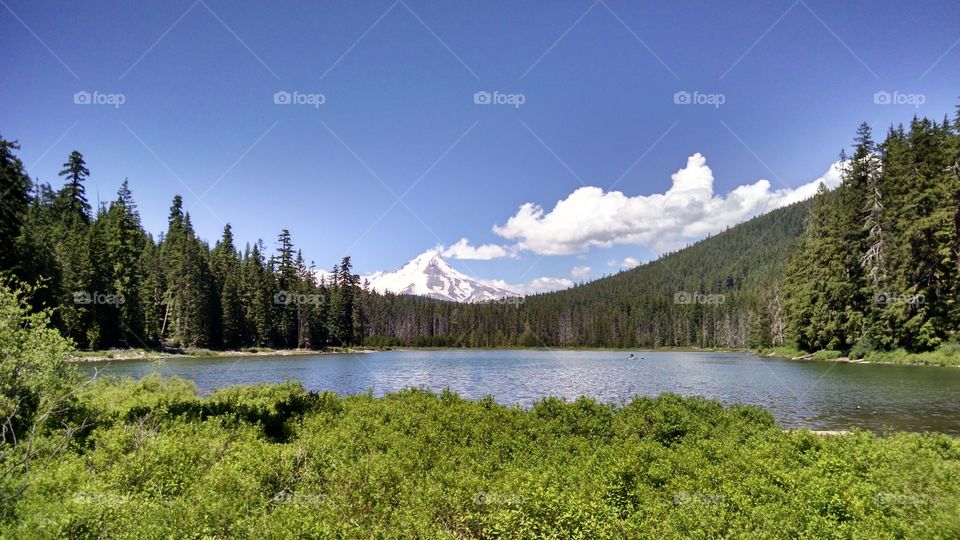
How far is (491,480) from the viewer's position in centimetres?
978

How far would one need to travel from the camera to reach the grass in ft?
24.2

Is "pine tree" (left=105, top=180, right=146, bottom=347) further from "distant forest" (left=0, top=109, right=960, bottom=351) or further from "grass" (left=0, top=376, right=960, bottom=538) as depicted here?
"grass" (left=0, top=376, right=960, bottom=538)

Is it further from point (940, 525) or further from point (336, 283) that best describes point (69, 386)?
point (336, 283)

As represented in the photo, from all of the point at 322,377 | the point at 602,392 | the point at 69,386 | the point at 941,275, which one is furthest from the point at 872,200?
the point at 69,386

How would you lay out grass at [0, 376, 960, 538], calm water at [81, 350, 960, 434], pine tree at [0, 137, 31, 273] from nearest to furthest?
1. grass at [0, 376, 960, 538]
2. calm water at [81, 350, 960, 434]
3. pine tree at [0, 137, 31, 273]

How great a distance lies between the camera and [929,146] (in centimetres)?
5562

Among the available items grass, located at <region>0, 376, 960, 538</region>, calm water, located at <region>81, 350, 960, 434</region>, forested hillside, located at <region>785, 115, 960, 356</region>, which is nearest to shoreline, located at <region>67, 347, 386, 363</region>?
calm water, located at <region>81, 350, 960, 434</region>

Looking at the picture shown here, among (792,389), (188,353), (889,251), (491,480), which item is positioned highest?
(889,251)

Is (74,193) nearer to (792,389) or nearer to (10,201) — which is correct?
(10,201)

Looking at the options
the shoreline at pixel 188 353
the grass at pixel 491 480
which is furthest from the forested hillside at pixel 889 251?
the shoreline at pixel 188 353

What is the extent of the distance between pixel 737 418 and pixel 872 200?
204 ft

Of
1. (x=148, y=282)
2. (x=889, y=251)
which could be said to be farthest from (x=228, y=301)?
(x=889, y=251)

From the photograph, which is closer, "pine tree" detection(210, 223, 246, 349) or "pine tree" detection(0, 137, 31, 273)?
"pine tree" detection(0, 137, 31, 273)

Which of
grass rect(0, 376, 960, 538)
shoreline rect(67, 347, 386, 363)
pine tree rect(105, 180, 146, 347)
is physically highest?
pine tree rect(105, 180, 146, 347)
